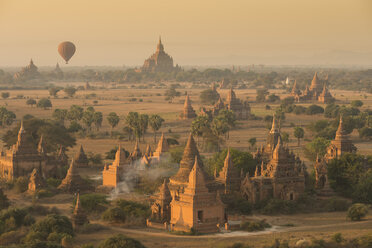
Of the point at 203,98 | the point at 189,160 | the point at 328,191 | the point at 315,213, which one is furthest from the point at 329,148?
the point at 203,98

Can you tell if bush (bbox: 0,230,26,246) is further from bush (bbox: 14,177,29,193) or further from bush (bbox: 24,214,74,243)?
bush (bbox: 14,177,29,193)

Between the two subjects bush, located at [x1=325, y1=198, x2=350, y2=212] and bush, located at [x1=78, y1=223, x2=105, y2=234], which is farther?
bush, located at [x1=325, y1=198, x2=350, y2=212]

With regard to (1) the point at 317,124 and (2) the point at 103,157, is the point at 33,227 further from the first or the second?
(1) the point at 317,124

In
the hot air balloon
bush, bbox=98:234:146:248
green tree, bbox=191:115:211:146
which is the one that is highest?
the hot air balloon

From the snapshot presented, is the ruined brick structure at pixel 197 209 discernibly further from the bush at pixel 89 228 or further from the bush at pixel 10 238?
the bush at pixel 10 238

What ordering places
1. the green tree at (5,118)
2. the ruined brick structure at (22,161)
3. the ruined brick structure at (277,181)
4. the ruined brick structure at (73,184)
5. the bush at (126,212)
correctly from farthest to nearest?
the green tree at (5,118)
the ruined brick structure at (22,161)
the ruined brick structure at (73,184)
the ruined brick structure at (277,181)
the bush at (126,212)

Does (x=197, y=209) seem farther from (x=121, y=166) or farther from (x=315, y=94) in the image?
(x=315, y=94)

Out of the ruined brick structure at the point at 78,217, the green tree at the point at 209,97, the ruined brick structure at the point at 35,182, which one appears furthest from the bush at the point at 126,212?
the green tree at the point at 209,97

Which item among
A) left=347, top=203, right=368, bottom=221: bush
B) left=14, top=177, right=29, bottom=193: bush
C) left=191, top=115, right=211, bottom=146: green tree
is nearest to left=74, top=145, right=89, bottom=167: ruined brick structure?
left=14, top=177, right=29, bottom=193: bush

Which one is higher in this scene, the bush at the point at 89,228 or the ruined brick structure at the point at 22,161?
the ruined brick structure at the point at 22,161
